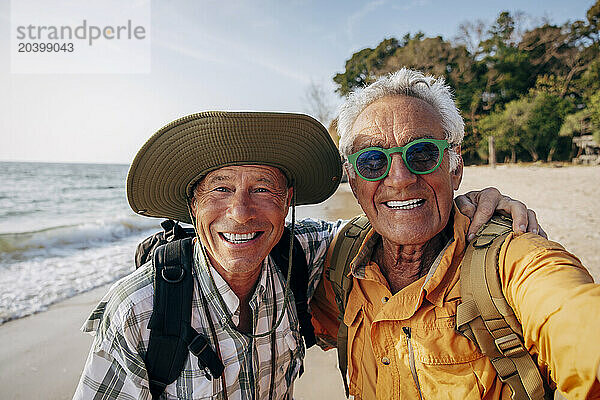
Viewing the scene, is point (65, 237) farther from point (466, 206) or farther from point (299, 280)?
point (466, 206)

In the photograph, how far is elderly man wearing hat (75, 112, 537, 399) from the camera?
1578 mm

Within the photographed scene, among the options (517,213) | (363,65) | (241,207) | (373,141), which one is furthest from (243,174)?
(363,65)

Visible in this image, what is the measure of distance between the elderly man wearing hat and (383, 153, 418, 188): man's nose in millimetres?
449

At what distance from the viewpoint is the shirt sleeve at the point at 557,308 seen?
1045mm

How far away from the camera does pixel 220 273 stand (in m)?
1.93

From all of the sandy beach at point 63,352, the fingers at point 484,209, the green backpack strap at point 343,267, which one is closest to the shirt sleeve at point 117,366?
the green backpack strap at point 343,267

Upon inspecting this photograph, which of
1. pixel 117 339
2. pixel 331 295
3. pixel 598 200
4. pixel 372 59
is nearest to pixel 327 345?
pixel 331 295

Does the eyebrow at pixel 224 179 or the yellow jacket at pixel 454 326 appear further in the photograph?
the eyebrow at pixel 224 179

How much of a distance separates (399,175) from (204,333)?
1.32 metres

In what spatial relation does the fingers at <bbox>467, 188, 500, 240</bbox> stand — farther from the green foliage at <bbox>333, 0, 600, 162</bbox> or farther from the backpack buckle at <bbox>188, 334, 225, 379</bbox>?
the green foliage at <bbox>333, 0, 600, 162</bbox>

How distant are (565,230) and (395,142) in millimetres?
8536

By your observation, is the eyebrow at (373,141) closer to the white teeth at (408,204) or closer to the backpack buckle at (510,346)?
the white teeth at (408,204)

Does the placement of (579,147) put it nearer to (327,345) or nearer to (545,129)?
(545,129)

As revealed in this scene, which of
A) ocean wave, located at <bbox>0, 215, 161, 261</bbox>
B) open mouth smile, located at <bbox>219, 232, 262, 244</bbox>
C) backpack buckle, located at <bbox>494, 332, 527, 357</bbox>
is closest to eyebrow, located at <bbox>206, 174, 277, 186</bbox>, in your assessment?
open mouth smile, located at <bbox>219, 232, 262, 244</bbox>
